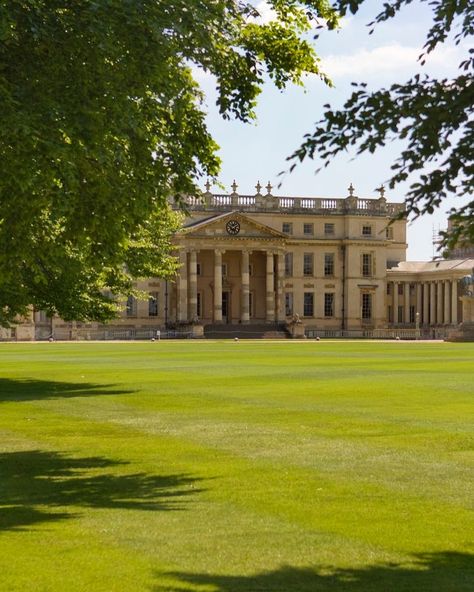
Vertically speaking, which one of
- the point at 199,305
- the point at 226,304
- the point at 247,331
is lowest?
the point at 247,331

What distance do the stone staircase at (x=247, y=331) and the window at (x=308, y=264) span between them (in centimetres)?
1457

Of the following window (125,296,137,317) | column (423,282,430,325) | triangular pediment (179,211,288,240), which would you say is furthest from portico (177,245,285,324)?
column (423,282,430,325)

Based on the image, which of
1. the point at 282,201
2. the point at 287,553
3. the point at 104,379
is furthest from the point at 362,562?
the point at 282,201

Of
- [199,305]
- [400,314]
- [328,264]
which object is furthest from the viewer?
[400,314]

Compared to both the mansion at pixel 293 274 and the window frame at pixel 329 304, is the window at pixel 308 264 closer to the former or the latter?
the mansion at pixel 293 274

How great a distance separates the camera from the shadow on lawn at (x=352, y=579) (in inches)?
395

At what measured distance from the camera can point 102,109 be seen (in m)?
16.8

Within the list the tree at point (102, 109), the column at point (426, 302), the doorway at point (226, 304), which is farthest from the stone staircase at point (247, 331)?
the tree at point (102, 109)

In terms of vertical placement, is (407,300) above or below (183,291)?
below

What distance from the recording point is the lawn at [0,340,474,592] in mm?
10656

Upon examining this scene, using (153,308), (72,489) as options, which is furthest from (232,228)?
(72,489)

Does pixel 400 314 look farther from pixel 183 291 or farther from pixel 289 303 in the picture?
pixel 183 291

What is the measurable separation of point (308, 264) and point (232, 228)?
13.0m

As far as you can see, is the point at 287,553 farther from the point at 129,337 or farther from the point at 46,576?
the point at 129,337
